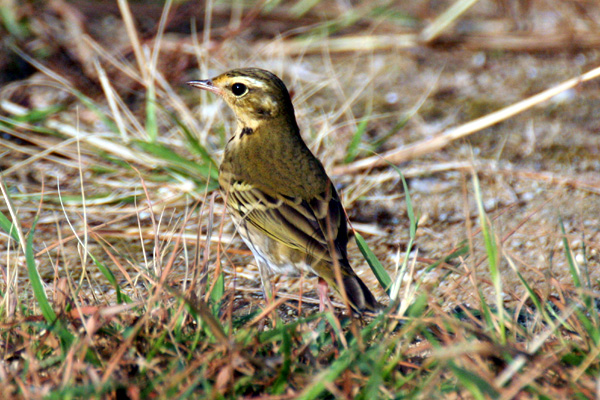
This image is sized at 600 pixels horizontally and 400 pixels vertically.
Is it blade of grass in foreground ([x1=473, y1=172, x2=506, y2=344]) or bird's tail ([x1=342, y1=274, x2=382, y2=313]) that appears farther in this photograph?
bird's tail ([x1=342, y1=274, x2=382, y2=313])

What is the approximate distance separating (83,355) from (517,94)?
4.70 m

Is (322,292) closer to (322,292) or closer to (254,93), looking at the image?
(322,292)

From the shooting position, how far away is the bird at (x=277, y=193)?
3.28m

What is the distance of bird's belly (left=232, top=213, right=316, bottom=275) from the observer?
342cm

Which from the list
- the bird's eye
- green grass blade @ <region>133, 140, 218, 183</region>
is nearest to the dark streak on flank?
the bird's eye

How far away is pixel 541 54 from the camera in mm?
6789

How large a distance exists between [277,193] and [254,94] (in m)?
0.68

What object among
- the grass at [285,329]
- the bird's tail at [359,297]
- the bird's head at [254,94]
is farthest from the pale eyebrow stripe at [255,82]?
the bird's tail at [359,297]

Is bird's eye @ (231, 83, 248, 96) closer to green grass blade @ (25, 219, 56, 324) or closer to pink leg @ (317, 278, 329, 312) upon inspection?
pink leg @ (317, 278, 329, 312)

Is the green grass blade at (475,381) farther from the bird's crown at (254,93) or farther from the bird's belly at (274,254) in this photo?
the bird's crown at (254,93)

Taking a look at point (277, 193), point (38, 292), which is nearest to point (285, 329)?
point (38, 292)

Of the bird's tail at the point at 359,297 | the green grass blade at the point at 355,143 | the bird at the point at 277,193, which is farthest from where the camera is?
the green grass blade at the point at 355,143

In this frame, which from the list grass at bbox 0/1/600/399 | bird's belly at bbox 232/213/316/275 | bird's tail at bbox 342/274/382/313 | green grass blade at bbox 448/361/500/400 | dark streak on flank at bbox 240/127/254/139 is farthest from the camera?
dark streak on flank at bbox 240/127/254/139

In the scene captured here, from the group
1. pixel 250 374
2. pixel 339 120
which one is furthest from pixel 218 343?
pixel 339 120
